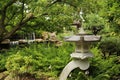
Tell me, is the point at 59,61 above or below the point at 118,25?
below

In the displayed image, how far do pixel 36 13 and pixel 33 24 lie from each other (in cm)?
143

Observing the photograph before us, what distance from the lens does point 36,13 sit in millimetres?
10992

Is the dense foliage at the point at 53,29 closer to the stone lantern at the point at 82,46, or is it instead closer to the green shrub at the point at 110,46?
the green shrub at the point at 110,46

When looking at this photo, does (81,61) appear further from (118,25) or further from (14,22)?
(14,22)

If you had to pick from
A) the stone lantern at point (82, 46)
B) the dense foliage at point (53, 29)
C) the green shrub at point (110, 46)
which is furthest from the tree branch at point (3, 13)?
the stone lantern at point (82, 46)

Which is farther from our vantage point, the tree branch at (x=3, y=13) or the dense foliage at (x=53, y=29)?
the tree branch at (x=3, y=13)

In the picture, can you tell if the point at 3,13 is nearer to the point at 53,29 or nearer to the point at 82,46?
the point at 53,29

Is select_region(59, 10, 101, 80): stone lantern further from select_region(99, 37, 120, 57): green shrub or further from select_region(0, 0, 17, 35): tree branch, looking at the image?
select_region(99, 37, 120, 57): green shrub

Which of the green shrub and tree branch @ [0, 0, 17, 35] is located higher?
tree branch @ [0, 0, 17, 35]

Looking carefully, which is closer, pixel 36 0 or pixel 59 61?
pixel 59 61

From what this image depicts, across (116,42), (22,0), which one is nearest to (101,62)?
(116,42)

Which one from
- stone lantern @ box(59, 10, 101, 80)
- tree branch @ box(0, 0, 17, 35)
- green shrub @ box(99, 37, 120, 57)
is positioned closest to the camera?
stone lantern @ box(59, 10, 101, 80)

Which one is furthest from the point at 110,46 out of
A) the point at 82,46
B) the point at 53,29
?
the point at 82,46

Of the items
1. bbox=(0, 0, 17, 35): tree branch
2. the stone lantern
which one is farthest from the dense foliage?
the stone lantern
